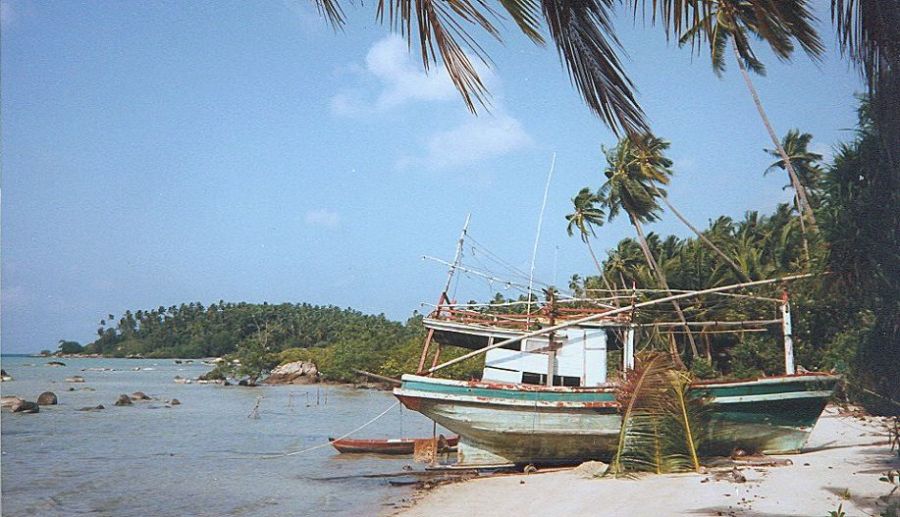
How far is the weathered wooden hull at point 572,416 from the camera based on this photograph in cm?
1273

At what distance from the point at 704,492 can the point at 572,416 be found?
407 centimetres

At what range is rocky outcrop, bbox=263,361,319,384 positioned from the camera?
5684 cm

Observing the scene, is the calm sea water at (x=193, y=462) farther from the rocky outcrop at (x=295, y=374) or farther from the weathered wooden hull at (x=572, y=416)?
the rocky outcrop at (x=295, y=374)

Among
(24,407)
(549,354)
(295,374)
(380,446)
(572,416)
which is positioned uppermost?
(549,354)

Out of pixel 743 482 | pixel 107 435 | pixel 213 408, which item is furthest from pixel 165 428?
pixel 743 482

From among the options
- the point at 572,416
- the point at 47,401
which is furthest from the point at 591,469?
the point at 47,401

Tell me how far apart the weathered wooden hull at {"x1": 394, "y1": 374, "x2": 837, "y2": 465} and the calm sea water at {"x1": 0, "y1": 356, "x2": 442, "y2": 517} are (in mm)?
1797

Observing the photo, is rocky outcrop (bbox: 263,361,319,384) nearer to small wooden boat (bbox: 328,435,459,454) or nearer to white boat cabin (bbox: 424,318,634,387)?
small wooden boat (bbox: 328,435,459,454)

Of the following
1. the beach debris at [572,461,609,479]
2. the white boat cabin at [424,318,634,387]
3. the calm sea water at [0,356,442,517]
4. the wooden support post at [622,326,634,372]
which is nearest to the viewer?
the beach debris at [572,461,609,479]

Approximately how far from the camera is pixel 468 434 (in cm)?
1441

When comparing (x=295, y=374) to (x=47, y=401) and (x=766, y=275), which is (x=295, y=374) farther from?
(x=766, y=275)

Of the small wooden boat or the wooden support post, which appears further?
the small wooden boat

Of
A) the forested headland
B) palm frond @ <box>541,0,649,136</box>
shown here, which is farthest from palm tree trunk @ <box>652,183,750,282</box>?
palm frond @ <box>541,0,649,136</box>

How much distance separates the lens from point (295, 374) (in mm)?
57031
